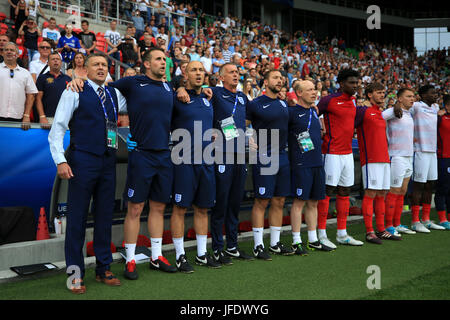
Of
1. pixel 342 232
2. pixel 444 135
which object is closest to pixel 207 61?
pixel 444 135

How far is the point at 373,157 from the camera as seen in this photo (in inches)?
256

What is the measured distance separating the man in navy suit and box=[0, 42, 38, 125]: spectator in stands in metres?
2.35

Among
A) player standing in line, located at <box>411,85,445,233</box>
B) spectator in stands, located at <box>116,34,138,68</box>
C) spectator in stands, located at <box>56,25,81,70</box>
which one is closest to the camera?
player standing in line, located at <box>411,85,445,233</box>

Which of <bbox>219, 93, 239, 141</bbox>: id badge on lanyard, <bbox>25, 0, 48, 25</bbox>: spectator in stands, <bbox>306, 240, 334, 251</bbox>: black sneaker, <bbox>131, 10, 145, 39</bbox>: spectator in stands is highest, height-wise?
<bbox>131, 10, 145, 39</bbox>: spectator in stands

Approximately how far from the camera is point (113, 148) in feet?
13.5

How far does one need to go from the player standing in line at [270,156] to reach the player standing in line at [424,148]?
10.2ft

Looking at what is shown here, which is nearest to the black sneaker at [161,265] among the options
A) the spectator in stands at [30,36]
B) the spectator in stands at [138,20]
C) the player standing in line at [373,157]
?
the player standing in line at [373,157]

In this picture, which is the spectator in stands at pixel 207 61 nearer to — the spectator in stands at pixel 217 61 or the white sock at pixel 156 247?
the spectator in stands at pixel 217 61

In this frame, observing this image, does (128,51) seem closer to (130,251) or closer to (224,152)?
(224,152)

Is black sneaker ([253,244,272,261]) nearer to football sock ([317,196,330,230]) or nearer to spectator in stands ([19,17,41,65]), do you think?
football sock ([317,196,330,230])

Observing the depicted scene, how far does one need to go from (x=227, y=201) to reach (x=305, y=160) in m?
1.19

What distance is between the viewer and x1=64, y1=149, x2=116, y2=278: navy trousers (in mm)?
→ 3932

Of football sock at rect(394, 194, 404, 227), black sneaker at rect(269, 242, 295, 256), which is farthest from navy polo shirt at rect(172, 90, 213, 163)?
football sock at rect(394, 194, 404, 227)

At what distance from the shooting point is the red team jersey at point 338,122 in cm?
620
